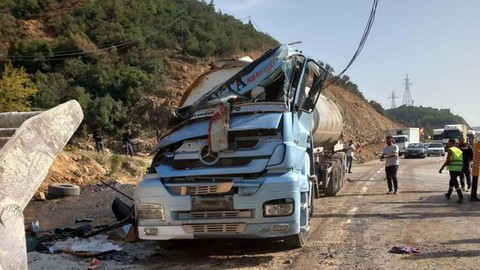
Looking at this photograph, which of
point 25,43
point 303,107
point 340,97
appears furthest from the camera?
point 340,97

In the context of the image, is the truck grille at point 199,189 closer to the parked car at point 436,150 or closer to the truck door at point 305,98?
the truck door at point 305,98

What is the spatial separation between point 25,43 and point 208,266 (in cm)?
4704

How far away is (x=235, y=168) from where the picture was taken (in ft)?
20.0

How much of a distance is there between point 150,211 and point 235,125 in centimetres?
155

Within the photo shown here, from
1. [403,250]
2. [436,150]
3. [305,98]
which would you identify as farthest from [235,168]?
[436,150]

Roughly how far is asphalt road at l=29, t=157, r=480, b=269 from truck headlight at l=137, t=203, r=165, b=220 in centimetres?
65

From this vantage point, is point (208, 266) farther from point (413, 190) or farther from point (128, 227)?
point (413, 190)

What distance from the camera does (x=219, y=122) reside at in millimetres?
6379

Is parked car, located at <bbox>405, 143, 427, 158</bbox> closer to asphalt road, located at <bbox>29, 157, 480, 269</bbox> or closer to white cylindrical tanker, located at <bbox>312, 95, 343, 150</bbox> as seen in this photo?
white cylindrical tanker, located at <bbox>312, 95, 343, 150</bbox>

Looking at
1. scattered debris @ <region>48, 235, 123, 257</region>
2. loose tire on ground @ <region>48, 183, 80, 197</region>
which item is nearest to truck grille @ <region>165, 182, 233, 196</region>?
scattered debris @ <region>48, 235, 123, 257</region>

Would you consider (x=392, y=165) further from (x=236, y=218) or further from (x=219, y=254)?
(x=236, y=218)

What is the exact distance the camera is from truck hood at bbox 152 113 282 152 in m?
6.34

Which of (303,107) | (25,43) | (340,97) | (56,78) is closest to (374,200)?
(303,107)

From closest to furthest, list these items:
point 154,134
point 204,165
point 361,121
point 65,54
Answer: point 204,165
point 154,134
point 65,54
point 361,121
